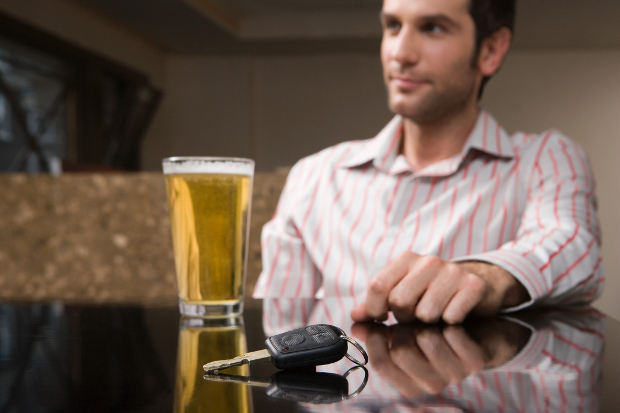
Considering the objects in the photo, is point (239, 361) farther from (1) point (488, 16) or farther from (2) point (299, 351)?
(1) point (488, 16)

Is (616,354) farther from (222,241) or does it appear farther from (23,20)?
(23,20)

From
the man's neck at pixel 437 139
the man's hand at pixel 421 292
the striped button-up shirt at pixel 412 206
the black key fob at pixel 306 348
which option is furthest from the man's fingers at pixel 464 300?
the man's neck at pixel 437 139

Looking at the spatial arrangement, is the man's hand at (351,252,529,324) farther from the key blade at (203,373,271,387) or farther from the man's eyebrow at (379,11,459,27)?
the man's eyebrow at (379,11,459,27)

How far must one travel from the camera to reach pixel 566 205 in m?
Result: 0.98

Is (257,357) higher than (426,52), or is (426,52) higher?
(426,52)

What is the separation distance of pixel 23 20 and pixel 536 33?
15.9ft

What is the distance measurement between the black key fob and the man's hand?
17cm

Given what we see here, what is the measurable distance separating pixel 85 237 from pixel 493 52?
145 centimetres

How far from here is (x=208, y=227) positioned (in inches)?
22.9

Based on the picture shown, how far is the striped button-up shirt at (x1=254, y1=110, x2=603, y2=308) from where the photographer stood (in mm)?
1064

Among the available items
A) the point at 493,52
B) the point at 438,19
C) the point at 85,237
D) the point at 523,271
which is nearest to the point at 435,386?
the point at 523,271

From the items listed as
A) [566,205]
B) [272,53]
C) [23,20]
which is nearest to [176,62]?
[272,53]

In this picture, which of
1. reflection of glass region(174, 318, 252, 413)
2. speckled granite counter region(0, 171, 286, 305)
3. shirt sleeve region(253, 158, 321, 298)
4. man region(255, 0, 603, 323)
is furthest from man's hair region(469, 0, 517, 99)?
speckled granite counter region(0, 171, 286, 305)

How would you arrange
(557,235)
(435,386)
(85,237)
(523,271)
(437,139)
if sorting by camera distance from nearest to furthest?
1. (435,386)
2. (523,271)
3. (557,235)
4. (437,139)
5. (85,237)
